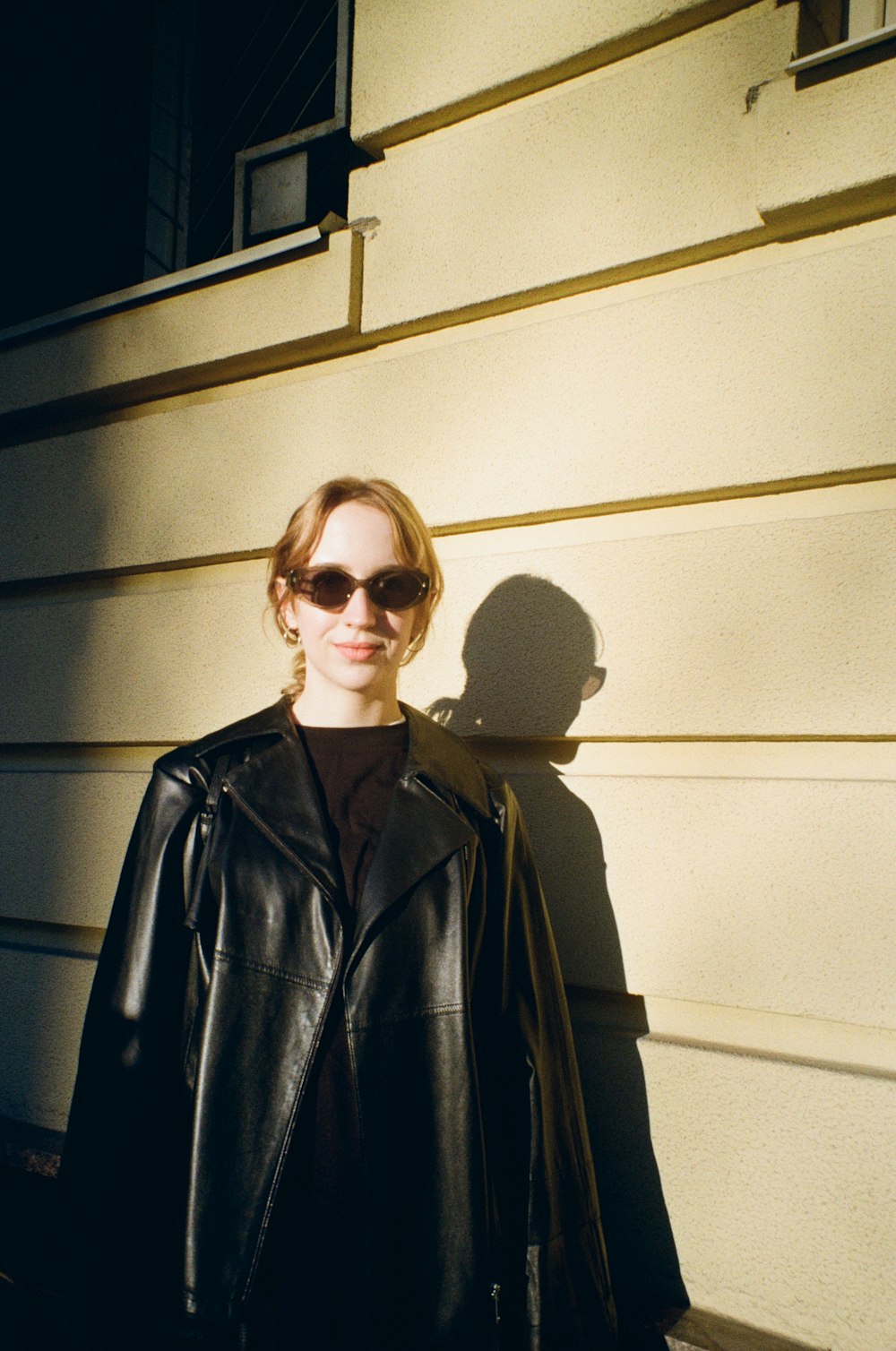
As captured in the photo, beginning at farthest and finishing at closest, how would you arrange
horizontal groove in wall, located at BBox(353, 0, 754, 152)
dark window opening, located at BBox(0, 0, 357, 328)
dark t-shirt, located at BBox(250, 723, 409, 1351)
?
dark window opening, located at BBox(0, 0, 357, 328) → horizontal groove in wall, located at BBox(353, 0, 754, 152) → dark t-shirt, located at BBox(250, 723, 409, 1351)

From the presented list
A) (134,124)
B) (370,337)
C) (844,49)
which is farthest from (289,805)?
(134,124)

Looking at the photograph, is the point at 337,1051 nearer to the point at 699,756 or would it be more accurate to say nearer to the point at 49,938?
the point at 699,756

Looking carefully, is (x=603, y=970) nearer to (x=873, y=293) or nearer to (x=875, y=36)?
(x=873, y=293)

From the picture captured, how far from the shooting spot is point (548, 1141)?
63.0 inches

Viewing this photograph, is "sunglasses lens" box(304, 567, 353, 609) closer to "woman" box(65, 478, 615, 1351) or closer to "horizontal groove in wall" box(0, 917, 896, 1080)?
"woman" box(65, 478, 615, 1351)

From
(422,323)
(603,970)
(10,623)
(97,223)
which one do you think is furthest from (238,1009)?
(97,223)

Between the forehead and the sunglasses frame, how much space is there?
3 cm

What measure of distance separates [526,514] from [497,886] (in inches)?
41.2

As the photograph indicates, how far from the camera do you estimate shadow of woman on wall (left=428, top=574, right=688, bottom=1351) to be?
2006 mm

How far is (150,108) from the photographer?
3607mm

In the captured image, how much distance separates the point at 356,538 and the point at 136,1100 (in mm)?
1170

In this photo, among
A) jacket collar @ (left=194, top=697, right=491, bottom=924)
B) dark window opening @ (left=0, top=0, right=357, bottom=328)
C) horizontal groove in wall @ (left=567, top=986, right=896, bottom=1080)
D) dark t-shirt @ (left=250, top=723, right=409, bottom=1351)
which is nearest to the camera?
dark t-shirt @ (left=250, top=723, right=409, bottom=1351)

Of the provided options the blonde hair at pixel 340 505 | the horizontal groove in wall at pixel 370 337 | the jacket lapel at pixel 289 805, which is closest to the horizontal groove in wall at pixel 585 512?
the blonde hair at pixel 340 505

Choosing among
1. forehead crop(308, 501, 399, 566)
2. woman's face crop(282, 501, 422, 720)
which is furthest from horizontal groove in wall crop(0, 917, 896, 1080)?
forehead crop(308, 501, 399, 566)
